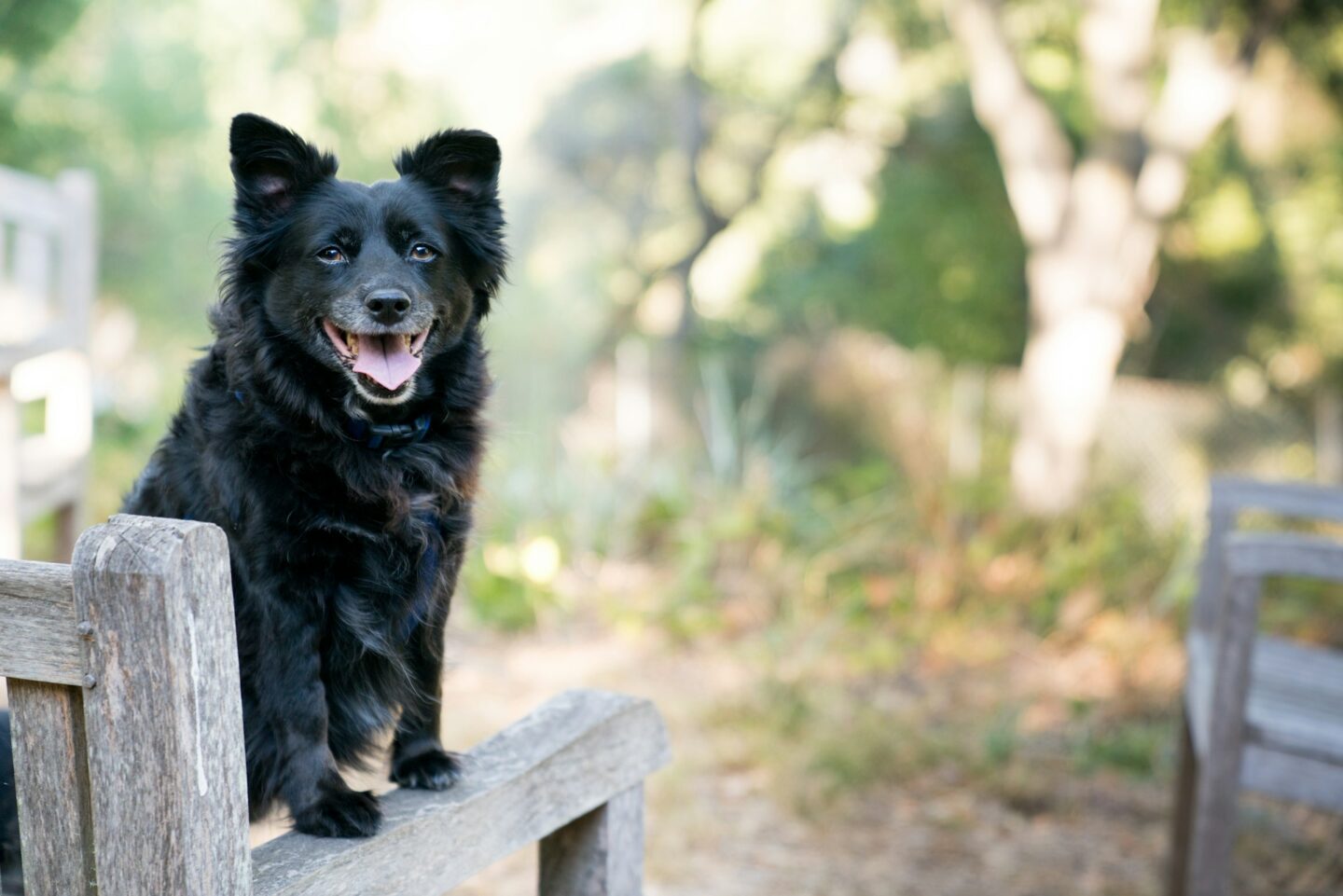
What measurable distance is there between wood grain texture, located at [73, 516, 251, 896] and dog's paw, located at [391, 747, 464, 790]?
1.96ft

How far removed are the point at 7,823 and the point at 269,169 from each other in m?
1.03

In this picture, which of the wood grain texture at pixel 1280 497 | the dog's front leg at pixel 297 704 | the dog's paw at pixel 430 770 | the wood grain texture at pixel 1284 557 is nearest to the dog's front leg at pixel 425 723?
the dog's paw at pixel 430 770

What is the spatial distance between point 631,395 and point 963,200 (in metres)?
4.06

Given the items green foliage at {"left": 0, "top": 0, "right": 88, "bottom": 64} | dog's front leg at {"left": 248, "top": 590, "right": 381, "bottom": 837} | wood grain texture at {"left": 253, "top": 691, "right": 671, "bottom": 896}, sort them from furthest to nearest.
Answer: green foliage at {"left": 0, "top": 0, "right": 88, "bottom": 64}, dog's front leg at {"left": 248, "top": 590, "right": 381, "bottom": 837}, wood grain texture at {"left": 253, "top": 691, "right": 671, "bottom": 896}

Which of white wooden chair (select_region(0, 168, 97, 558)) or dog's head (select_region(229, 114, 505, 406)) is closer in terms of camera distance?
dog's head (select_region(229, 114, 505, 406))

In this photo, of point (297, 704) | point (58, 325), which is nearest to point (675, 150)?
point (58, 325)

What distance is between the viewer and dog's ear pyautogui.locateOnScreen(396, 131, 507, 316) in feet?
5.82

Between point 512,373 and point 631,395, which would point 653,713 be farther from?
point 512,373

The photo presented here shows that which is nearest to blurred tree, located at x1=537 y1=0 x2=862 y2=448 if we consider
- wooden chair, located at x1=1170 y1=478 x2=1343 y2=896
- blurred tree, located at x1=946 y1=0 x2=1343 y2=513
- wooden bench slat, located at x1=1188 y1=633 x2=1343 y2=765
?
blurred tree, located at x1=946 y1=0 x2=1343 y2=513

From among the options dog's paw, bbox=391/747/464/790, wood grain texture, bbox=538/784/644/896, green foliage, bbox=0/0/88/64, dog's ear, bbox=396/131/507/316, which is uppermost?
green foliage, bbox=0/0/88/64

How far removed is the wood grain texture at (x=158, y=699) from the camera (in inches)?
37.8

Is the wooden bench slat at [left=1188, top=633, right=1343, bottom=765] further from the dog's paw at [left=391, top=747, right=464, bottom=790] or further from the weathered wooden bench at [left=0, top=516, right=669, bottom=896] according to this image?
the weathered wooden bench at [left=0, top=516, right=669, bottom=896]

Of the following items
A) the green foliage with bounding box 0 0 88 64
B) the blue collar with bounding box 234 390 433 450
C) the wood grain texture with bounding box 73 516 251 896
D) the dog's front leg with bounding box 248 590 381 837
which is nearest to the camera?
the wood grain texture with bounding box 73 516 251 896

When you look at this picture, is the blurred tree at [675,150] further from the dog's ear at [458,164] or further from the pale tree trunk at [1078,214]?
the dog's ear at [458,164]
